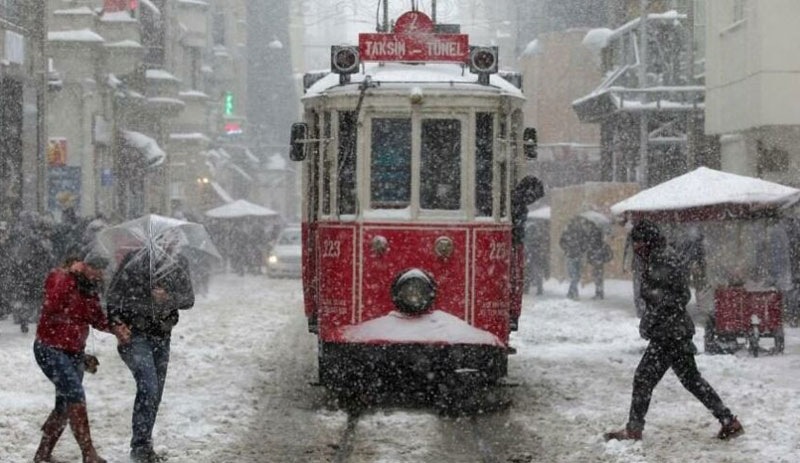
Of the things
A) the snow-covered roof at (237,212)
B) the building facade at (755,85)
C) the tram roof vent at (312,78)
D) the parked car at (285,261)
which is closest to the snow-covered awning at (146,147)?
the parked car at (285,261)

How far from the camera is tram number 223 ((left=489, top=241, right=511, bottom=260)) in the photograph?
13.3 meters

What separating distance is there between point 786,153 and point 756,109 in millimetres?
1825

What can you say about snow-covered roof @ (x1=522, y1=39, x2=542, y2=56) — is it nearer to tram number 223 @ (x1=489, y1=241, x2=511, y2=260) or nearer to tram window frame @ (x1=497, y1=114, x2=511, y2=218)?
tram window frame @ (x1=497, y1=114, x2=511, y2=218)

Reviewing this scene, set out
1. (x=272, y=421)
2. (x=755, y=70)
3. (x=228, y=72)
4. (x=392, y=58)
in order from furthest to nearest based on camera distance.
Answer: (x=228, y=72) < (x=755, y=70) < (x=392, y=58) < (x=272, y=421)

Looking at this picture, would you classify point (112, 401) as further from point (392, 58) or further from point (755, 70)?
point (755, 70)

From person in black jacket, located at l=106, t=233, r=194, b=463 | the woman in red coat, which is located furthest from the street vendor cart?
the woman in red coat

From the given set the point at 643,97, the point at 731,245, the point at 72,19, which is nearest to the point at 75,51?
the point at 72,19

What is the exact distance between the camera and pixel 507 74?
14.6 meters

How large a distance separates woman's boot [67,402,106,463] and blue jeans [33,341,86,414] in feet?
0.16

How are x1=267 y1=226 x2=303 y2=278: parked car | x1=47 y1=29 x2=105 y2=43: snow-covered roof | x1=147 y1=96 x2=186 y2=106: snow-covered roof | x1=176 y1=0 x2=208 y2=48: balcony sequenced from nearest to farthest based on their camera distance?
x1=47 y1=29 x2=105 y2=43: snow-covered roof, x1=267 y1=226 x2=303 y2=278: parked car, x1=147 y1=96 x2=186 y2=106: snow-covered roof, x1=176 y1=0 x2=208 y2=48: balcony

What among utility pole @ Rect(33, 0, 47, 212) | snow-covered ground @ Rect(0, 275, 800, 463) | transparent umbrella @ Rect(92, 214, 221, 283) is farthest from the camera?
utility pole @ Rect(33, 0, 47, 212)

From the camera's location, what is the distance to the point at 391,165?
1326cm

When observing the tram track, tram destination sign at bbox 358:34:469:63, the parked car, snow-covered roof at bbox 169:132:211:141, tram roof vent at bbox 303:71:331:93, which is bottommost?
the parked car

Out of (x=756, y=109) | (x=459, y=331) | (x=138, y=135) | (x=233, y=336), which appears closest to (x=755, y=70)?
(x=756, y=109)
